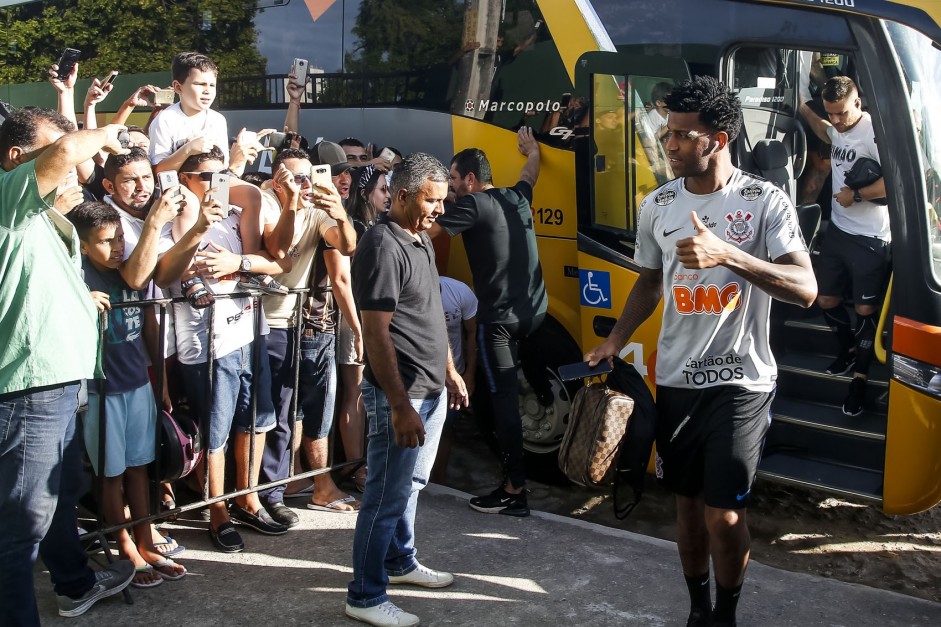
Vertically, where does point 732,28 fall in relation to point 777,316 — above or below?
above

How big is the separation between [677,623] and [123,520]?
246cm

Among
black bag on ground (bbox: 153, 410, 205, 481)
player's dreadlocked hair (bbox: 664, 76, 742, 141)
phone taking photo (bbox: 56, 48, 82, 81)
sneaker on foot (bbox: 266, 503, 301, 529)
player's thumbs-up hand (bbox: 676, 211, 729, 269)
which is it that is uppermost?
phone taking photo (bbox: 56, 48, 82, 81)

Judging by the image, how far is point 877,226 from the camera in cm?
536

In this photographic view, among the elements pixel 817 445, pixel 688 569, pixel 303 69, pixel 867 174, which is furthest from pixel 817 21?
pixel 303 69

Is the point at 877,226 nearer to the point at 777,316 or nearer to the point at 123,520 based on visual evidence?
the point at 777,316

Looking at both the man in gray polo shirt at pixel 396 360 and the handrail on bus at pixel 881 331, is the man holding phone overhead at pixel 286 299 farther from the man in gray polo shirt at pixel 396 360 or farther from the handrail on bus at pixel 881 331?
the handrail on bus at pixel 881 331

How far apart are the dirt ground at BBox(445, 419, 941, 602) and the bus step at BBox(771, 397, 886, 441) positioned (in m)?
0.67

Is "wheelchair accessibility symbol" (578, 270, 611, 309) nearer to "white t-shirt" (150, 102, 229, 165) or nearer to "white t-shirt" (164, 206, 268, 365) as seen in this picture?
"white t-shirt" (164, 206, 268, 365)

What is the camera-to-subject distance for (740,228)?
3.50m

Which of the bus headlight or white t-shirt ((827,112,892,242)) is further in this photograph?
white t-shirt ((827,112,892,242))

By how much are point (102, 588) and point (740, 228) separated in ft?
9.54

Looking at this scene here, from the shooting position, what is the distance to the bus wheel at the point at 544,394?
5.88 meters

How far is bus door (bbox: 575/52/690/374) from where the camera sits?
207 inches

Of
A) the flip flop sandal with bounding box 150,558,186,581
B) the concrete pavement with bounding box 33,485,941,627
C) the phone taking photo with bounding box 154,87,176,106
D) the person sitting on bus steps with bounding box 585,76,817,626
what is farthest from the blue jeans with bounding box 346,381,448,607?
the phone taking photo with bounding box 154,87,176,106
